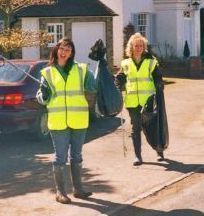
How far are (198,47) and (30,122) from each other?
21.6 metres

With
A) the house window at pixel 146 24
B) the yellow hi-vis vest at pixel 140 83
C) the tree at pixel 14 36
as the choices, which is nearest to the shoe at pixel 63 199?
the yellow hi-vis vest at pixel 140 83

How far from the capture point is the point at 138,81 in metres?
9.76

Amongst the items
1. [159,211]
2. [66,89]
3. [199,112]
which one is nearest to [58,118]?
[66,89]

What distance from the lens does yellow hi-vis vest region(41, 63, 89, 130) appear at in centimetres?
763

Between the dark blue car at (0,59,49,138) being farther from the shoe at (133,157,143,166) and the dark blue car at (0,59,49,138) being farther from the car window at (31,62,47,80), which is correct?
the shoe at (133,157,143,166)

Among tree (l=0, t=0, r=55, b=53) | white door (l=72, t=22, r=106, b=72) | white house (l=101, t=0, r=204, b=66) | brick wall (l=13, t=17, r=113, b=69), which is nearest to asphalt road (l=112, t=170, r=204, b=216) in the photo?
tree (l=0, t=0, r=55, b=53)

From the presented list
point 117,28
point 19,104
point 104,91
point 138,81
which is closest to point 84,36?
point 117,28

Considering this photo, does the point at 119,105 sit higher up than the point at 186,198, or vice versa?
the point at 119,105

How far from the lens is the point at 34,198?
803cm

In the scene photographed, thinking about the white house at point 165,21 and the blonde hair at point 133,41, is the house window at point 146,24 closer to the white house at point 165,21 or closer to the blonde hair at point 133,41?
the white house at point 165,21

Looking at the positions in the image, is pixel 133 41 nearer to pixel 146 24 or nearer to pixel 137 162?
pixel 137 162

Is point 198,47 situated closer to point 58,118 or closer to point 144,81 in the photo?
point 144,81

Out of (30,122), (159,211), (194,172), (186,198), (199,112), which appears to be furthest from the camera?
(199,112)

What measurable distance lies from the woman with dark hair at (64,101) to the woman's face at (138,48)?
2.00m
